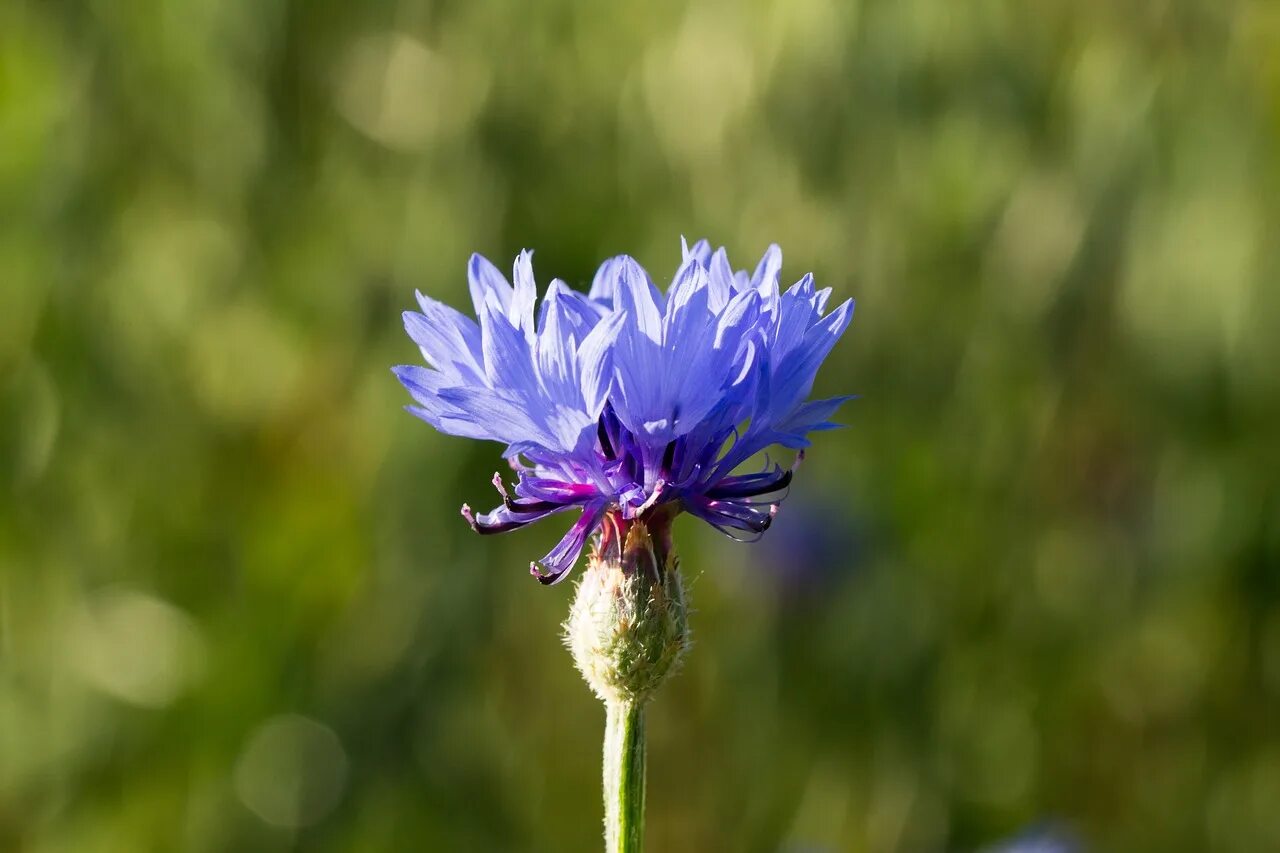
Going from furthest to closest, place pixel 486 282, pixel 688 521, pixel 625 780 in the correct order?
pixel 688 521
pixel 486 282
pixel 625 780

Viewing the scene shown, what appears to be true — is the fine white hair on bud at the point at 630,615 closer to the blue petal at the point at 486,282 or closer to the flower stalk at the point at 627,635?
the flower stalk at the point at 627,635

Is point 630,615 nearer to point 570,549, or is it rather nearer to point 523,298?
point 570,549

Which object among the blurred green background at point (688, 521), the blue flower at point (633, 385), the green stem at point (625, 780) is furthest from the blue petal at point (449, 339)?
the blurred green background at point (688, 521)

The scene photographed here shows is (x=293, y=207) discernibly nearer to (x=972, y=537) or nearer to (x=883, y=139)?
(x=883, y=139)

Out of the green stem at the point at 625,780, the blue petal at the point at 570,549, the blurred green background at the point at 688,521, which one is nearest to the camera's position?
the green stem at the point at 625,780

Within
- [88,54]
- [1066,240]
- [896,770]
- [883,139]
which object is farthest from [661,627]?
[88,54]

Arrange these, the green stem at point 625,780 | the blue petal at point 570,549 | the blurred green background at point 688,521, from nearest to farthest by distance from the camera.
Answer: the green stem at point 625,780
the blue petal at point 570,549
the blurred green background at point 688,521

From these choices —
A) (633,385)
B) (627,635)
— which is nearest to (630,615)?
(627,635)
